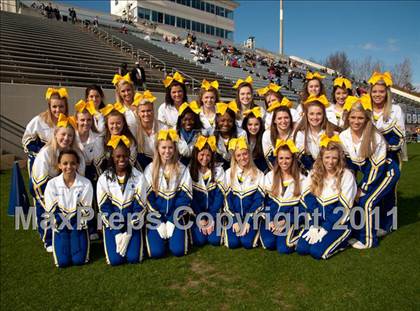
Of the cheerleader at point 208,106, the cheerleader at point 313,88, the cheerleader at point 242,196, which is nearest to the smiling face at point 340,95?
the cheerleader at point 313,88

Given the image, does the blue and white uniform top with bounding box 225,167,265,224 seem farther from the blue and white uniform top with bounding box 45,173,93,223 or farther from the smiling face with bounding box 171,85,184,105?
the blue and white uniform top with bounding box 45,173,93,223

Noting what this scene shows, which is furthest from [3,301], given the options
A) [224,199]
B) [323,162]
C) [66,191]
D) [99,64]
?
[99,64]

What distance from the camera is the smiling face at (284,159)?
3.75m

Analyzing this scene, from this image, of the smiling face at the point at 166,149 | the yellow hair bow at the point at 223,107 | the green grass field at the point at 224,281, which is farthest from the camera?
the yellow hair bow at the point at 223,107

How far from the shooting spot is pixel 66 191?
3609mm

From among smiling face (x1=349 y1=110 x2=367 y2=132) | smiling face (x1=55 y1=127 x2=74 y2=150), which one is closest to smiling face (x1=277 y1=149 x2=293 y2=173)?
smiling face (x1=349 y1=110 x2=367 y2=132)

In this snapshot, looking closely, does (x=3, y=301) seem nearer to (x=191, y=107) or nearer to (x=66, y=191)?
(x=66, y=191)

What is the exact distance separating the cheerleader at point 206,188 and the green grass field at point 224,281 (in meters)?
0.18

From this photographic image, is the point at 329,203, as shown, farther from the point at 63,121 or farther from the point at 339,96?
the point at 63,121

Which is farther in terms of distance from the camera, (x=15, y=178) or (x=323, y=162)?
(x=15, y=178)

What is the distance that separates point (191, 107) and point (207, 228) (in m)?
1.59

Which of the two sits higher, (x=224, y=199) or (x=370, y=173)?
→ (x=370, y=173)

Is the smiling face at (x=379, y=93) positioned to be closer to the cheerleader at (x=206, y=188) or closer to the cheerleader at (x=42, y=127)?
the cheerleader at (x=206, y=188)

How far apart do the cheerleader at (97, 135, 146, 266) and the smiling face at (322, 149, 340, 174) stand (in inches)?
81.9
